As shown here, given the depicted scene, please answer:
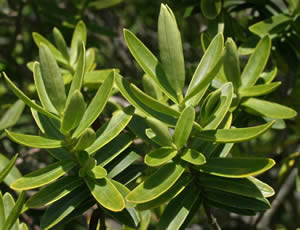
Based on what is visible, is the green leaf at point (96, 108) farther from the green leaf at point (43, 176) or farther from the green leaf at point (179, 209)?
the green leaf at point (179, 209)

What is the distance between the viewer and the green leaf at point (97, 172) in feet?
3.01

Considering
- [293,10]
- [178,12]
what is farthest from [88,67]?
[293,10]

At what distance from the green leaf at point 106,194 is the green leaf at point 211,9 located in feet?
1.88

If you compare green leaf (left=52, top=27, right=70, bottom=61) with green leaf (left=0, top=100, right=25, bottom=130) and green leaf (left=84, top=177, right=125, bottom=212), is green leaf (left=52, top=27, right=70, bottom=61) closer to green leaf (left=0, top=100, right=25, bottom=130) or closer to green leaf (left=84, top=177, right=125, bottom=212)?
green leaf (left=0, top=100, right=25, bottom=130)

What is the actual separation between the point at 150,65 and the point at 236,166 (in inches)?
11.0

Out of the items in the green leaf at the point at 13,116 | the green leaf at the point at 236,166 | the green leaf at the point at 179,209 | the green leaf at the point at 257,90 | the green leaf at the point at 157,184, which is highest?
the green leaf at the point at 257,90

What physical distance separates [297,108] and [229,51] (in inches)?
16.4

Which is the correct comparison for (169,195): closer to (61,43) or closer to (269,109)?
(269,109)

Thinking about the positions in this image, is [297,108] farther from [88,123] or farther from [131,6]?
[131,6]

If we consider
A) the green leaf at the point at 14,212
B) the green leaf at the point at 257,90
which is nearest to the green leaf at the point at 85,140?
the green leaf at the point at 14,212

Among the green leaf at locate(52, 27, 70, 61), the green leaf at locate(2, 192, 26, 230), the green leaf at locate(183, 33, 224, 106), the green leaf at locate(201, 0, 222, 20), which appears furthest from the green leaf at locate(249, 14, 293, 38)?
the green leaf at locate(2, 192, 26, 230)

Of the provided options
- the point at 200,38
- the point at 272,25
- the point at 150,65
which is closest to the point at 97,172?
the point at 150,65

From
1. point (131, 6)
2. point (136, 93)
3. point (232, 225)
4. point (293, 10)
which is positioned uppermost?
point (293, 10)

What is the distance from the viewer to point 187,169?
100cm
